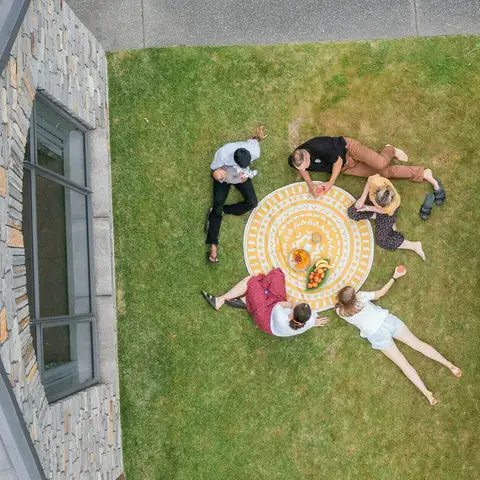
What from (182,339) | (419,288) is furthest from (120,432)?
(419,288)

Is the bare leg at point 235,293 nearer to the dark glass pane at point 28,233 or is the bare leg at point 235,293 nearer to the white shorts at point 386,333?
the white shorts at point 386,333

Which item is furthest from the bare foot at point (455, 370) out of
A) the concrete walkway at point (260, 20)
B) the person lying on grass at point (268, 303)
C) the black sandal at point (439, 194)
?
the concrete walkway at point (260, 20)

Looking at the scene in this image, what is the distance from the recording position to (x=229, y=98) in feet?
26.8

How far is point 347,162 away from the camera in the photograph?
25.9ft

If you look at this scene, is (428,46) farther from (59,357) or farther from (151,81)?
(59,357)

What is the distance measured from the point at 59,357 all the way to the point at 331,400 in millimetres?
3781

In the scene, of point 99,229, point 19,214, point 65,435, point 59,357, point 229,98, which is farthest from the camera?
point 229,98

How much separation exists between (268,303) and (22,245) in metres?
3.44

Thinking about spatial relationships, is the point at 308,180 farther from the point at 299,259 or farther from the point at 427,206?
the point at 427,206

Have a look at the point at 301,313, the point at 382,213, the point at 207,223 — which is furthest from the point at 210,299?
the point at 382,213

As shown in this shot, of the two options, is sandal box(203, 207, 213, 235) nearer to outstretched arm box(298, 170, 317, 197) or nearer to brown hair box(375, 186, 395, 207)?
outstretched arm box(298, 170, 317, 197)

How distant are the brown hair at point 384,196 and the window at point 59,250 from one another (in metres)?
3.73

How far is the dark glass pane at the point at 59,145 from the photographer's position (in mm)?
6145

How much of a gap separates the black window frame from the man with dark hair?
3.08 metres
